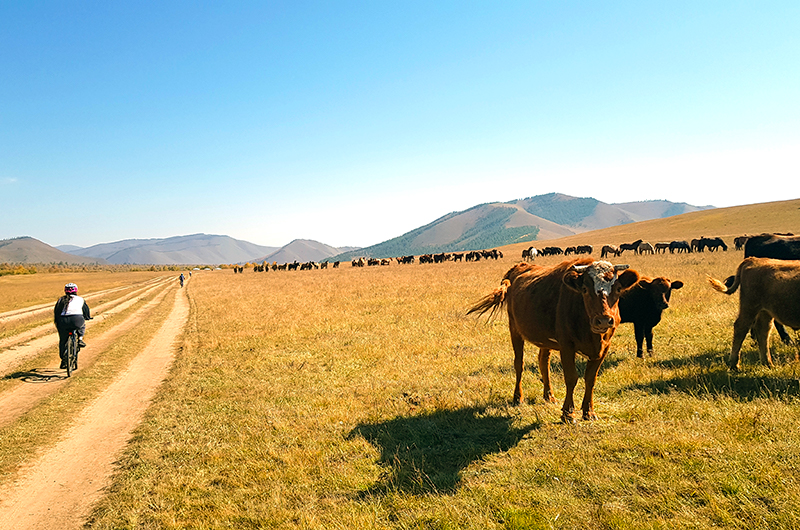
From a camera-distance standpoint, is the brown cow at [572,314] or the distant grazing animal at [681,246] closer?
the brown cow at [572,314]

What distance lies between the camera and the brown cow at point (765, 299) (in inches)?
282

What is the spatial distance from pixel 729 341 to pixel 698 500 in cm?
760

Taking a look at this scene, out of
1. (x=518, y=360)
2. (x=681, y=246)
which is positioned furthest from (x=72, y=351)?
(x=681, y=246)

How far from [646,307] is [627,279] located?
16.3 feet

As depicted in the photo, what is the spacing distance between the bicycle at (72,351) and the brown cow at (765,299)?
16464 mm

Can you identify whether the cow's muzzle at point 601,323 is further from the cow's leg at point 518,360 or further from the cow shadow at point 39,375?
the cow shadow at point 39,375

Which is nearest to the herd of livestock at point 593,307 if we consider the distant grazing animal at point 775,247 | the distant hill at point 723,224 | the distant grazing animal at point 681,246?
the distant grazing animal at point 775,247

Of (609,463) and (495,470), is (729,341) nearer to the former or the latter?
(609,463)

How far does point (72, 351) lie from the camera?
472 inches

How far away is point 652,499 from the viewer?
3.96m

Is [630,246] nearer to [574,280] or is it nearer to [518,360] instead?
[518,360]

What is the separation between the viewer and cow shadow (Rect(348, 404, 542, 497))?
4.97 meters

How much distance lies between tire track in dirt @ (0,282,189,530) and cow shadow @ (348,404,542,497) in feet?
12.3

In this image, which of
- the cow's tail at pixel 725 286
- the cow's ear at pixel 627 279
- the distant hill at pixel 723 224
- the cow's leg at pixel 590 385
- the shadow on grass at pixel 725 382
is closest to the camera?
the cow's ear at pixel 627 279
